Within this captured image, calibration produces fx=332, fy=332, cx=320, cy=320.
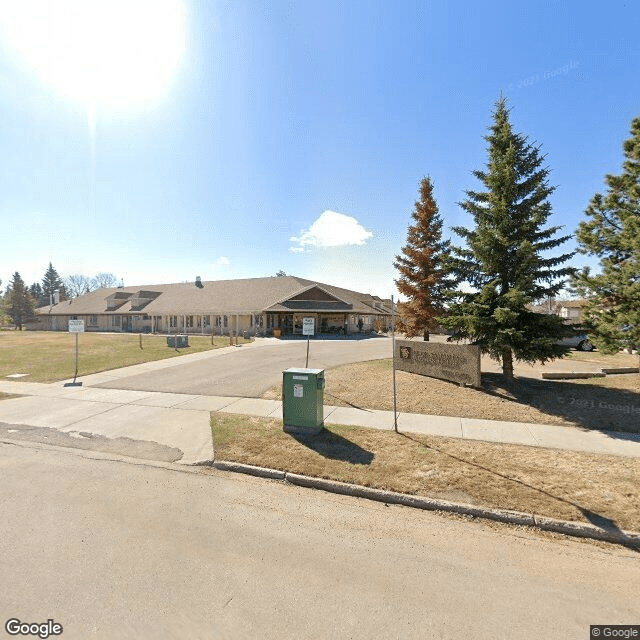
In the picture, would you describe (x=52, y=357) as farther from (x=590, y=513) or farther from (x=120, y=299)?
(x=120, y=299)

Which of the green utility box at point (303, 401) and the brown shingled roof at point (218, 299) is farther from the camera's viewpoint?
the brown shingled roof at point (218, 299)

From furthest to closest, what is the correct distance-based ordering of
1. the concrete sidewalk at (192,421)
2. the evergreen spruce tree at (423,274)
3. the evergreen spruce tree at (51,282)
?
the evergreen spruce tree at (51,282)
the evergreen spruce tree at (423,274)
the concrete sidewalk at (192,421)

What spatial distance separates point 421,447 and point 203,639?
16.2 feet

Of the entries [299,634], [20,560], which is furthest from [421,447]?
[20,560]

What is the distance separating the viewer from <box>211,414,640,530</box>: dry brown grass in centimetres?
470

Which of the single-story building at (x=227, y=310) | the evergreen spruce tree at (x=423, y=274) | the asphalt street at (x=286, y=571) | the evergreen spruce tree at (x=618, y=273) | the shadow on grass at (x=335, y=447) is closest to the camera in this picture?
the asphalt street at (x=286, y=571)

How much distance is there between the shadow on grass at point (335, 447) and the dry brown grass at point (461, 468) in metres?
0.02

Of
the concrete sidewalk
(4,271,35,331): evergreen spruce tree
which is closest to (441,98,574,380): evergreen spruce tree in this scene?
the concrete sidewalk

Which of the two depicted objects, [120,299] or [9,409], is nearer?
[9,409]

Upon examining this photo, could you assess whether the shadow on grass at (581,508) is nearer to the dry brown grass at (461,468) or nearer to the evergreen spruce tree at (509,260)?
the dry brown grass at (461,468)

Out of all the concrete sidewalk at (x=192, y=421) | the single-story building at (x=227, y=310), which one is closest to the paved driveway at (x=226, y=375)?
the concrete sidewalk at (x=192, y=421)

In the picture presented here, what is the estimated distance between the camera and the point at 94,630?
286 centimetres

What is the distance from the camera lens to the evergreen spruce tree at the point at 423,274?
63.9 ft

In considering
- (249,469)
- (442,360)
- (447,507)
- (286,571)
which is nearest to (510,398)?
(442,360)
